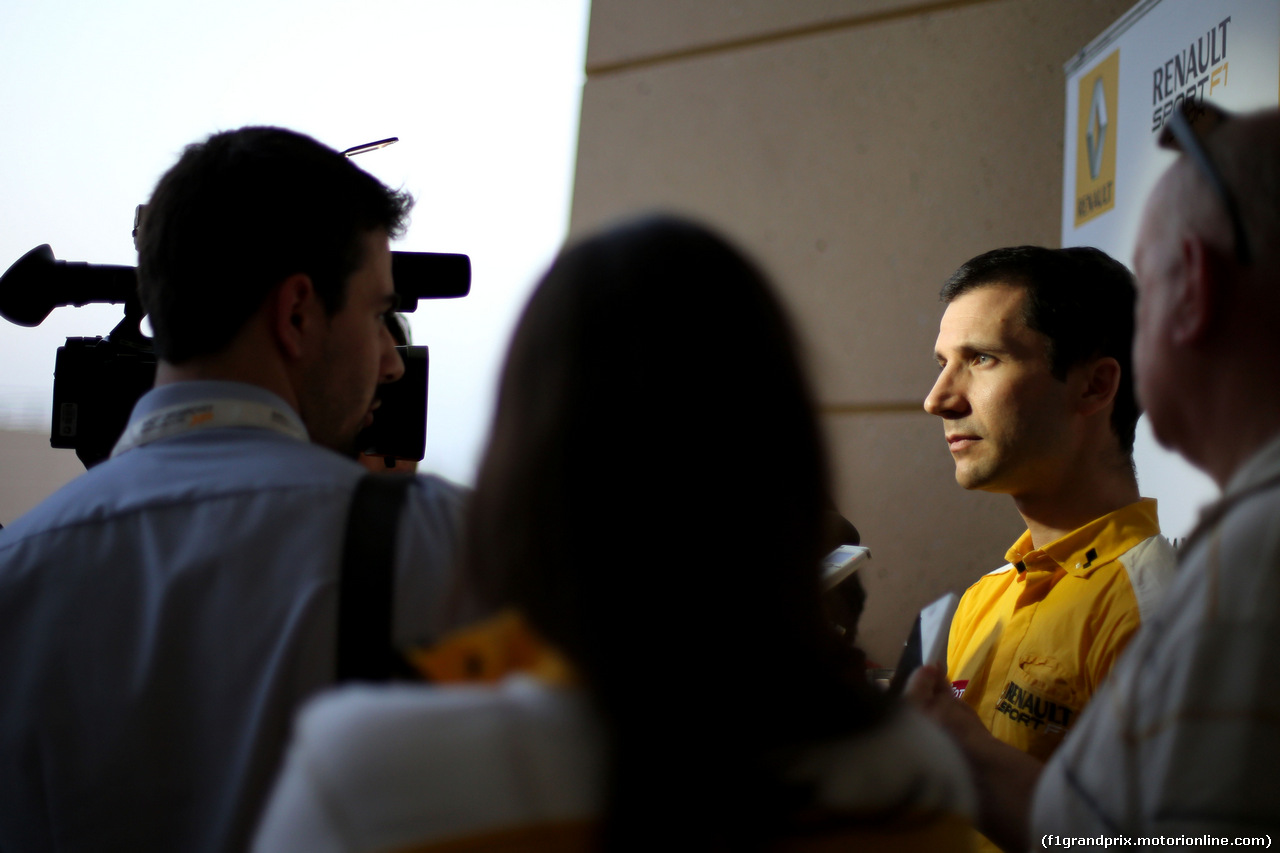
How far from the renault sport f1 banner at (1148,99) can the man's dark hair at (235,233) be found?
1223 millimetres

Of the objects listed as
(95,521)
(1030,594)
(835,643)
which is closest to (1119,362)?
(1030,594)

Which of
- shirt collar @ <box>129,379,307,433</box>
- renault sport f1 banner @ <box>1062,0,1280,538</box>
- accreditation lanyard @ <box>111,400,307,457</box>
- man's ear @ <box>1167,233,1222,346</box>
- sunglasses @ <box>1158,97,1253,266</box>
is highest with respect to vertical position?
renault sport f1 banner @ <box>1062,0,1280,538</box>

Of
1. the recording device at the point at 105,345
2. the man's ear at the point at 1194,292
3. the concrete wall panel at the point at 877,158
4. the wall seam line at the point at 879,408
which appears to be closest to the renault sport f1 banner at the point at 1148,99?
the concrete wall panel at the point at 877,158

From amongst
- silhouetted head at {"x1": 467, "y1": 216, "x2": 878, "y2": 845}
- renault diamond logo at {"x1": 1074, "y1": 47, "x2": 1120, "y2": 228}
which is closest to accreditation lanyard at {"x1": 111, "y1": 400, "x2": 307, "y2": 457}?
silhouetted head at {"x1": 467, "y1": 216, "x2": 878, "y2": 845}

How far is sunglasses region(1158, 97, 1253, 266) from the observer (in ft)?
2.37

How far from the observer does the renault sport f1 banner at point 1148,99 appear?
1.57 meters

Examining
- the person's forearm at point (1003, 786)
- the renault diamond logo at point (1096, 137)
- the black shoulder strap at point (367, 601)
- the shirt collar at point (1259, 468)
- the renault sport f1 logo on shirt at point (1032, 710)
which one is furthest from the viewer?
the renault diamond logo at point (1096, 137)

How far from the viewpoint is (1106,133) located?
2.05m

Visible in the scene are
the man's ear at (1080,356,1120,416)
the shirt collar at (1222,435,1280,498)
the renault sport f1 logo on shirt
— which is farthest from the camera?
the man's ear at (1080,356,1120,416)

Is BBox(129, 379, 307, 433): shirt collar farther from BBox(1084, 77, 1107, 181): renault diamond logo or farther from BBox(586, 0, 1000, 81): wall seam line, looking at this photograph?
BBox(586, 0, 1000, 81): wall seam line

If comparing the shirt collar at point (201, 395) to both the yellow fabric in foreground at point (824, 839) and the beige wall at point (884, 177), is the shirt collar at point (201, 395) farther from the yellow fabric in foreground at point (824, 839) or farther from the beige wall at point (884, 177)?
the beige wall at point (884, 177)

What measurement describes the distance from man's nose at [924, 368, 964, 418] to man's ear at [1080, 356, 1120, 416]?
0.20 metres

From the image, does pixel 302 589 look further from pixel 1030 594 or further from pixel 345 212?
pixel 1030 594

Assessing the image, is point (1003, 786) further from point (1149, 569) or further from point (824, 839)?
point (824, 839)
